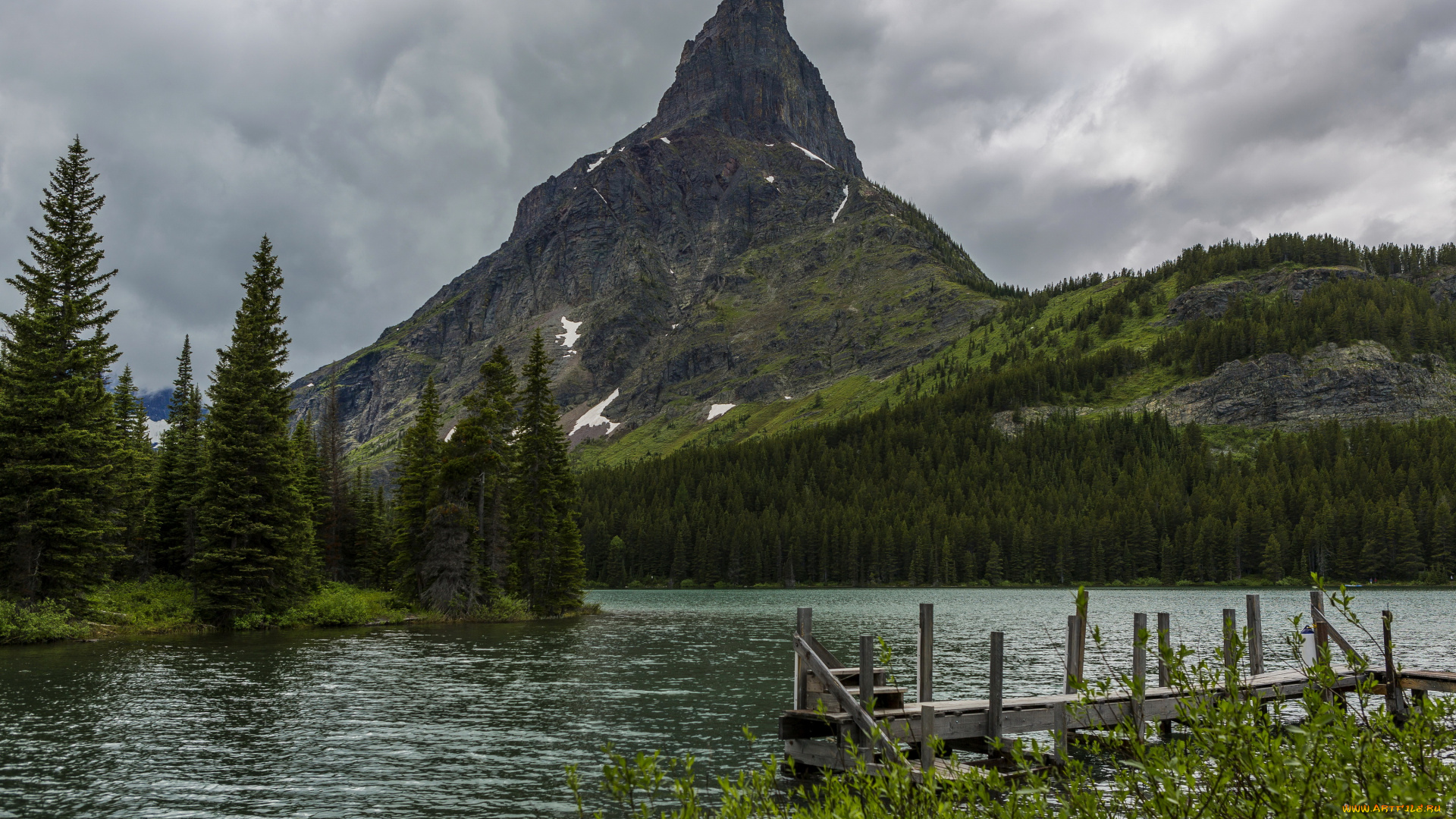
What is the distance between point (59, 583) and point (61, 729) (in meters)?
30.1

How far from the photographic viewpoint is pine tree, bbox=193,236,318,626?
54406 mm

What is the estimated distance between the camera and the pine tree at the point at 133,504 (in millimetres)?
51375

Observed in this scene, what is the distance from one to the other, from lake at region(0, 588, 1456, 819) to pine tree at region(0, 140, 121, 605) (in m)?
5.66

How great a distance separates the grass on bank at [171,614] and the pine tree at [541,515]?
10.3 ft

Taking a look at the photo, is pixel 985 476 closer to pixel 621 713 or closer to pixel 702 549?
pixel 702 549

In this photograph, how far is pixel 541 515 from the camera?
7431 centimetres

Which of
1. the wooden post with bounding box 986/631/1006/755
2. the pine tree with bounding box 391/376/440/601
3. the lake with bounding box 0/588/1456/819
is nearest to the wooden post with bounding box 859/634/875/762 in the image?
the wooden post with bounding box 986/631/1006/755

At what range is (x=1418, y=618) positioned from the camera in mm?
65062

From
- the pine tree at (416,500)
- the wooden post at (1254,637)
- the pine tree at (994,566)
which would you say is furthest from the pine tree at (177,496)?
the pine tree at (994,566)

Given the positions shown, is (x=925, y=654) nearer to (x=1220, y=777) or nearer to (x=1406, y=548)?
(x=1220, y=777)

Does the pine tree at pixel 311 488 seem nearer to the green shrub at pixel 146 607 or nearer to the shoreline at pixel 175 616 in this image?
the shoreline at pixel 175 616

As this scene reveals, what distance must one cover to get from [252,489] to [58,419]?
12.5 meters

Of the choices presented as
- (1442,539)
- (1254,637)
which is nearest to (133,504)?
(1254,637)

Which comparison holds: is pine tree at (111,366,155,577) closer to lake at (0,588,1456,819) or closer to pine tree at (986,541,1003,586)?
lake at (0,588,1456,819)
